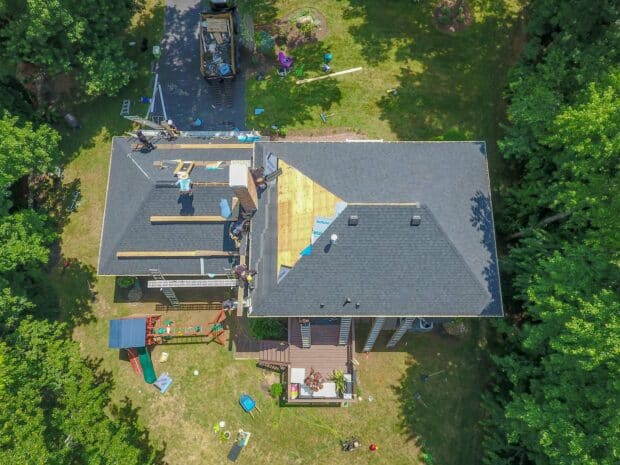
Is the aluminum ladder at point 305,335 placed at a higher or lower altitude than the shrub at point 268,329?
higher

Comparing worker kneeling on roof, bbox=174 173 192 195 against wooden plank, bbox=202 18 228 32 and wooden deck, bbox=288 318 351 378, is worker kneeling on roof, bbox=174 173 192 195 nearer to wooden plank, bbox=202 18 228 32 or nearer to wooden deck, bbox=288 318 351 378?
wooden deck, bbox=288 318 351 378

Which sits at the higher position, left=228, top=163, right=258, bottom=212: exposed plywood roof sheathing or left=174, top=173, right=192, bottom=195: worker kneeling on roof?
left=228, top=163, right=258, bottom=212: exposed plywood roof sheathing

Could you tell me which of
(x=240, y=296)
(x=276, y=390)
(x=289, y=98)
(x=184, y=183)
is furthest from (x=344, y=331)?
(x=289, y=98)

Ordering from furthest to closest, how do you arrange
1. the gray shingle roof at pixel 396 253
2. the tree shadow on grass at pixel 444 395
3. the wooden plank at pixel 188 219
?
the tree shadow on grass at pixel 444 395
the wooden plank at pixel 188 219
the gray shingle roof at pixel 396 253

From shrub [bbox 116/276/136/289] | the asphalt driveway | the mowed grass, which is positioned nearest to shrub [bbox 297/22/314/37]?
the mowed grass

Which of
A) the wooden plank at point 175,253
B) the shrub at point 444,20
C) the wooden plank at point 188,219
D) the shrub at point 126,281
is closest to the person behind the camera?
the wooden plank at point 188,219

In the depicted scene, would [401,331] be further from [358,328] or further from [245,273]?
[245,273]

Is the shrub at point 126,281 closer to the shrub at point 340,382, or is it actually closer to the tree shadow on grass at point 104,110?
the tree shadow on grass at point 104,110

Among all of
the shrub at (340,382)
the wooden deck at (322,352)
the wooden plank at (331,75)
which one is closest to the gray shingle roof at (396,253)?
the wooden deck at (322,352)
